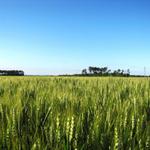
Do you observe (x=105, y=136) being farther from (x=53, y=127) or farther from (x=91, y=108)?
(x=91, y=108)

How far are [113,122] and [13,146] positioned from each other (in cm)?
56

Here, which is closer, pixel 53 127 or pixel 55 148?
pixel 55 148

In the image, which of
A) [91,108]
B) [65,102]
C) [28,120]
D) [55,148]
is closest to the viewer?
[55,148]

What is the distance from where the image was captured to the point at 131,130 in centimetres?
146

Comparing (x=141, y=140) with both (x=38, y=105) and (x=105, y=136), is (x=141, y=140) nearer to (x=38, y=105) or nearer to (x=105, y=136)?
(x=105, y=136)

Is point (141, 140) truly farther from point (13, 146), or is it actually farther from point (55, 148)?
point (13, 146)

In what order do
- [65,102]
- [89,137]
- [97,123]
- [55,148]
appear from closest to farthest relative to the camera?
[55,148] < [89,137] < [97,123] < [65,102]

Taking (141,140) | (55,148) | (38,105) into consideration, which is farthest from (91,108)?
(55,148)

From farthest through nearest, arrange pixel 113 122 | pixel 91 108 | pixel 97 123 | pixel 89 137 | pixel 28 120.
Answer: pixel 91 108 → pixel 28 120 → pixel 113 122 → pixel 97 123 → pixel 89 137

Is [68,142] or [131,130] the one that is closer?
[68,142]

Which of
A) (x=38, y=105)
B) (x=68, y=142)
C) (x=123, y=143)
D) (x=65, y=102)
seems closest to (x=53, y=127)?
(x=68, y=142)

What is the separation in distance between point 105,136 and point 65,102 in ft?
3.23

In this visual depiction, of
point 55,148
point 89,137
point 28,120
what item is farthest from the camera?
point 28,120

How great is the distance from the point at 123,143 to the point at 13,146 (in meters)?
0.48
